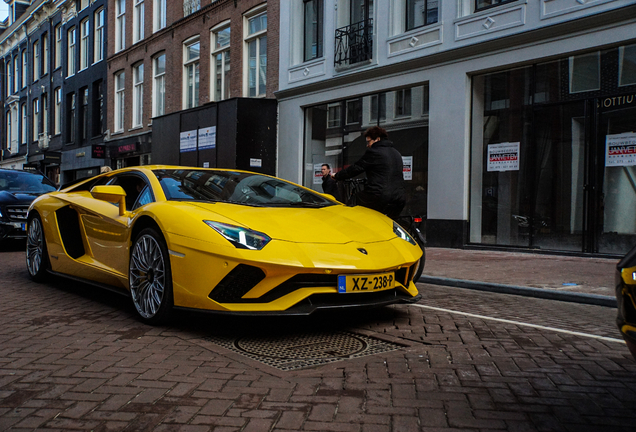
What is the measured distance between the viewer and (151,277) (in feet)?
→ 14.1

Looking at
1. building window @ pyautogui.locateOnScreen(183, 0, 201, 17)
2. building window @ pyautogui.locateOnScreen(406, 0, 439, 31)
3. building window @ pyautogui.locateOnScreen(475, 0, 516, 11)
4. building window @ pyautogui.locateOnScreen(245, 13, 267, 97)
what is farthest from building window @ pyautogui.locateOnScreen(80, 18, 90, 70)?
building window @ pyautogui.locateOnScreen(475, 0, 516, 11)

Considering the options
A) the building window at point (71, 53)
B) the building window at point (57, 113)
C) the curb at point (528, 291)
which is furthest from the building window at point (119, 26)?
the curb at point (528, 291)

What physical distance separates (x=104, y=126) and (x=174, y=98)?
7.35m

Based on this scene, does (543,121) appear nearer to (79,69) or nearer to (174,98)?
(174,98)

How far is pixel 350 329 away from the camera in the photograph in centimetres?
425

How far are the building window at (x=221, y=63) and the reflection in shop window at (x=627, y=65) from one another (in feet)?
40.1

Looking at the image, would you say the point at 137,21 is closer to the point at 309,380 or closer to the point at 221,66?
the point at 221,66

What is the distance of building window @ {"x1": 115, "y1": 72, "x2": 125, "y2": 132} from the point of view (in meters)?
25.7

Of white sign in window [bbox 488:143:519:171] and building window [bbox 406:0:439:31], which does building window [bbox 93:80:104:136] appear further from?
white sign in window [bbox 488:143:519:171]

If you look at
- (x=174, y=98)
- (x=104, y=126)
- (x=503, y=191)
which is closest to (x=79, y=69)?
(x=104, y=126)

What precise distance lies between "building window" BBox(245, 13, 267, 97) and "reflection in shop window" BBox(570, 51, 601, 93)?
31.2ft

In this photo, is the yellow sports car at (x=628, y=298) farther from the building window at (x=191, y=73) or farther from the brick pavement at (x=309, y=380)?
the building window at (x=191, y=73)

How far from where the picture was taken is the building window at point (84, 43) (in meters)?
28.9

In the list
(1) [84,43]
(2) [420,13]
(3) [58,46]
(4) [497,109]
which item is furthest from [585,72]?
(3) [58,46]
